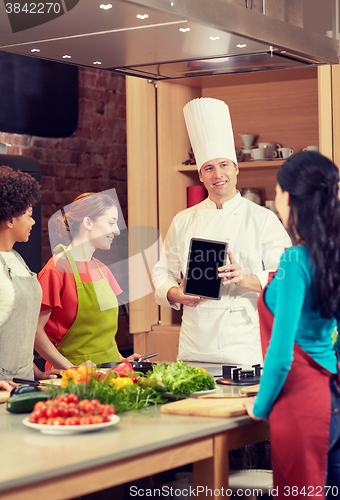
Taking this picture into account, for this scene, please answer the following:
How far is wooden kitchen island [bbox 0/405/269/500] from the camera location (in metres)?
1.10

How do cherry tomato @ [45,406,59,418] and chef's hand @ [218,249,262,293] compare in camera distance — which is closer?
cherry tomato @ [45,406,59,418]

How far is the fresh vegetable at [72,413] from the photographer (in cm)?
132

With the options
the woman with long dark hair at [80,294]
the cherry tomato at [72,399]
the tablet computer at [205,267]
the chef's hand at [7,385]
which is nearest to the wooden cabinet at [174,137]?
the woman with long dark hair at [80,294]

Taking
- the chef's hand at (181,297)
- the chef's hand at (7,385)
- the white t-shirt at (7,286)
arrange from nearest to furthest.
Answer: the chef's hand at (7,385), the white t-shirt at (7,286), the chef's hand at (181,297)

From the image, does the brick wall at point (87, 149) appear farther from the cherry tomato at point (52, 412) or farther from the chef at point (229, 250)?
the cherry tomato at point (52, 412)

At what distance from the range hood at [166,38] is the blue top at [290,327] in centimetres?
63

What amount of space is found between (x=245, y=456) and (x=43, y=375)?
653mm

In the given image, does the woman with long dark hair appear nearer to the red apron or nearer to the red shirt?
the red shirt

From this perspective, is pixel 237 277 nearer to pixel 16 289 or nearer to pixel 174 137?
pixel 16 289

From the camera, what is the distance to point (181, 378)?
5.43 ft

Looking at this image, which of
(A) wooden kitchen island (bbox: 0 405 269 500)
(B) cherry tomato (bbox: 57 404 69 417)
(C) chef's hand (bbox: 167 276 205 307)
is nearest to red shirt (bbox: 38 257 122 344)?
(C) chef's hand (bbox: 167 276 205 307)

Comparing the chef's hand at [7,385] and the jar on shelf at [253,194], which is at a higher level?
the jar on shelf at [253,194]

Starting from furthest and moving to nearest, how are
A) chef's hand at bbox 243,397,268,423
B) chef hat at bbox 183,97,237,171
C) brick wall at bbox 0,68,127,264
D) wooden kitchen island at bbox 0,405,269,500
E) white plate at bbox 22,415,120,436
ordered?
brick wall at bbox 0,68,127,264 → chef hat at bbox 183,97,237,171 → chef's hand at bbox 243,397,268,423 → white plate at bbox 22,415,120,436 → wooden kitchen island at bbox 0,405,269,500

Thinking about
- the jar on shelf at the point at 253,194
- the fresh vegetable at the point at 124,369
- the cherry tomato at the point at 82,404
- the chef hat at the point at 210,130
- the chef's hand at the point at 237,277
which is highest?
the chef hat at the point at 210,130
